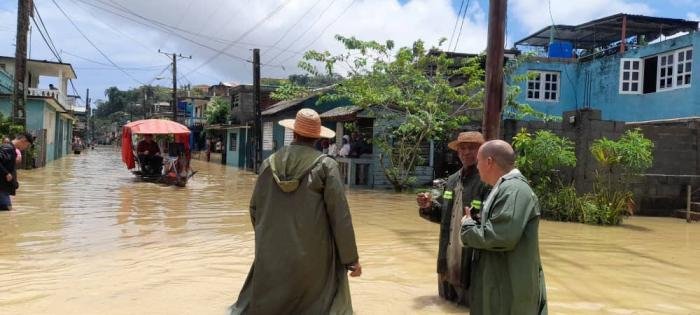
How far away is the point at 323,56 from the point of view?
57.5ft

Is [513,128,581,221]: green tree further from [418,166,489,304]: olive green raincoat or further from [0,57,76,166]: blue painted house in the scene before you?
[0,57,76,166]: blue painted house

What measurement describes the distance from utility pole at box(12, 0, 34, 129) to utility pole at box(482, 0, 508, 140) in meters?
16.2

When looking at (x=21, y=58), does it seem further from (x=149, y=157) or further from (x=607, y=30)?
(x=607, y=30)

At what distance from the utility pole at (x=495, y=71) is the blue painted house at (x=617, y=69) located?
36.3 ft

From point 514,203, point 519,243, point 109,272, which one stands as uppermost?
point 514,203

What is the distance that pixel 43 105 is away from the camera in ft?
83.9

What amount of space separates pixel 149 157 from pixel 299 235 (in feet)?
50.8

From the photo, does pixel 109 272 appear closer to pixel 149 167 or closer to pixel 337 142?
pixel 149 167

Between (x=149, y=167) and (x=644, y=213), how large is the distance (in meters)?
14.0

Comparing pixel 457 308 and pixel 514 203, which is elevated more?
pixel 514 203

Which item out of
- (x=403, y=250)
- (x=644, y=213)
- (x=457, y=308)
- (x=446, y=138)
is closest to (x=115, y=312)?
(x=457, y=308)

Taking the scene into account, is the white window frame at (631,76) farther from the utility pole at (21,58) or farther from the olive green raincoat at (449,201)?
the utility pole at (21,58)

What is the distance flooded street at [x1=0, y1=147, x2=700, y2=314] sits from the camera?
5.18 meters

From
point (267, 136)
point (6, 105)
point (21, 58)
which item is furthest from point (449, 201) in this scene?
point (267, 136)
